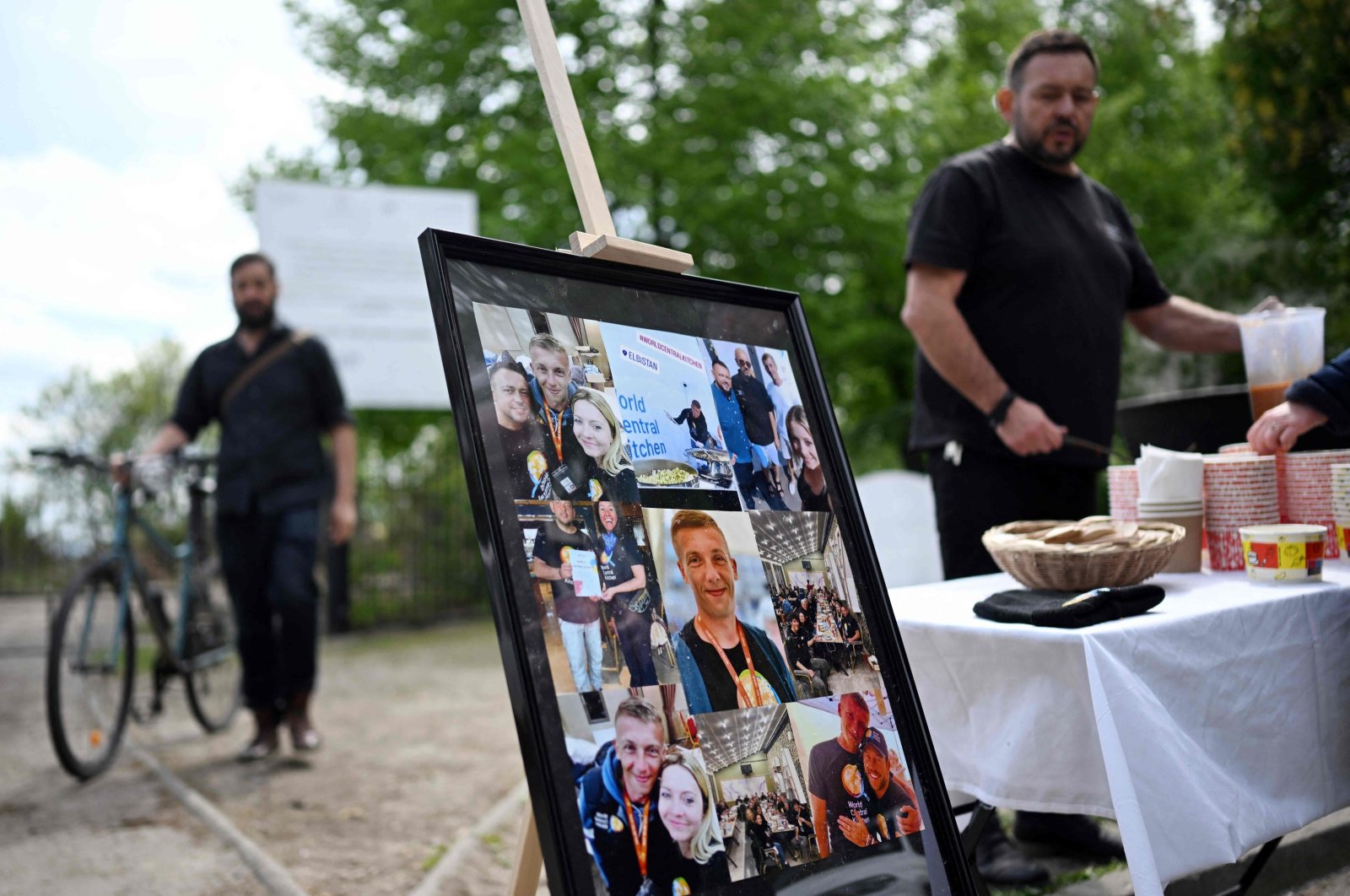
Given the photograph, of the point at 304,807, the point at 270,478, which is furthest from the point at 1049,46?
the point at 304,807

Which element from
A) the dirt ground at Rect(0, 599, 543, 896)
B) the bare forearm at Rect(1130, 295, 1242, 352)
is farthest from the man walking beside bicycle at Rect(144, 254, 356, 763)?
the bare forearm at Rect(1130, 295, 1242, 352)

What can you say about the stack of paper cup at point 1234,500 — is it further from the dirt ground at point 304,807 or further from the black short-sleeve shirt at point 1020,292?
the dirt ground at point 304,807

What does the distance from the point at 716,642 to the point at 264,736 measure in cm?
379

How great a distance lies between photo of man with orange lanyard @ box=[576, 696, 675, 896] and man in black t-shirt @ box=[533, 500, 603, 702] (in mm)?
65

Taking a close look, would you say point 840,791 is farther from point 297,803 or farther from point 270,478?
point 270,478

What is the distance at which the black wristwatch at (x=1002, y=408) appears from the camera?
8.87 feet

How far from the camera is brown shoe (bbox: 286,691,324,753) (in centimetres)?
462

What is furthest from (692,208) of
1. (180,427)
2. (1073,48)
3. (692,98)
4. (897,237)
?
(1073,48)

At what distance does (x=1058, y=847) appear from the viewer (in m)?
2.87

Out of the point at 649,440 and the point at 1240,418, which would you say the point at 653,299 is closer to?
the point at 649,440

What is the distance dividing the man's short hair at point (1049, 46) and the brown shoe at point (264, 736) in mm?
3819

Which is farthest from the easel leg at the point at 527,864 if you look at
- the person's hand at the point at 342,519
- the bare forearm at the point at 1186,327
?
the person's hand at the point at 342,519

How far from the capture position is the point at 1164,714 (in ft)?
5.41

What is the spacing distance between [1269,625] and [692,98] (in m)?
10.2
